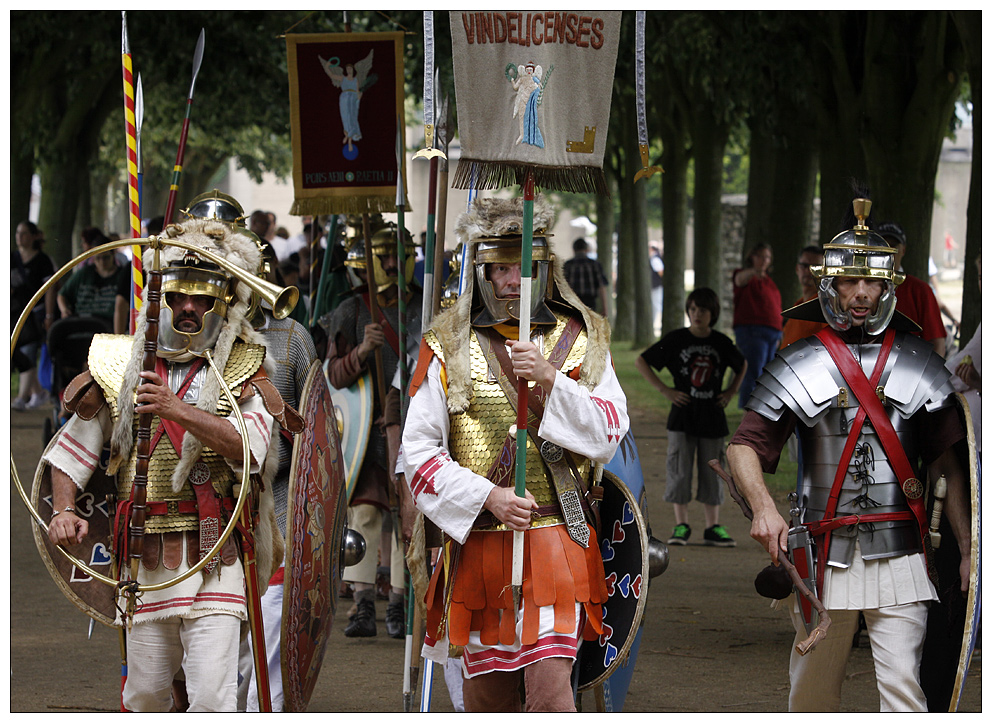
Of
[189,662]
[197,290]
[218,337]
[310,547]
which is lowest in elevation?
[189,662]

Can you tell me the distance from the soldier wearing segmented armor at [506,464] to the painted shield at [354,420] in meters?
2.48

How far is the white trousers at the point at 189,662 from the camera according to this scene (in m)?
4.11

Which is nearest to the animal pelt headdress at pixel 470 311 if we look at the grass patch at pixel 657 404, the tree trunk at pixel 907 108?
the grass patch at pixel 657 404

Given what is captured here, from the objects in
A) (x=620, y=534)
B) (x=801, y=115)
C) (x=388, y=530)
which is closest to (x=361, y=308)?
(x=388, y=530)

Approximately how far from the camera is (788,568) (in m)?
4.13

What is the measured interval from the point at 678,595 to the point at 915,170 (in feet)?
17.1

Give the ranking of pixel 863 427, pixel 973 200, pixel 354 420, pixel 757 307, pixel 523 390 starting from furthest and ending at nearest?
pixel 757 307, pixel 973 200, pixel 354 420, pixel 863 427, pixel 523 390

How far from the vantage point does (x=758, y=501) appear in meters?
4.14

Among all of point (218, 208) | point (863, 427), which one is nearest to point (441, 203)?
point (218, 208)

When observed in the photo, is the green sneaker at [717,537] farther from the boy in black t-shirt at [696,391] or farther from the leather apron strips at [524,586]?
the leather apron strips at [524,586]

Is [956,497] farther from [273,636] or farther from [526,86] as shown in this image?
[273,636]

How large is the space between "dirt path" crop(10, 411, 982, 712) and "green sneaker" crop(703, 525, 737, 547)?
326mm

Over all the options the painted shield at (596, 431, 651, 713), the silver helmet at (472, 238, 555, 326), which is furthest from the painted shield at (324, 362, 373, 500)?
the silver helmet at (472, 238, 555, 326)

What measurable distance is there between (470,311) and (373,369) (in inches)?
102
